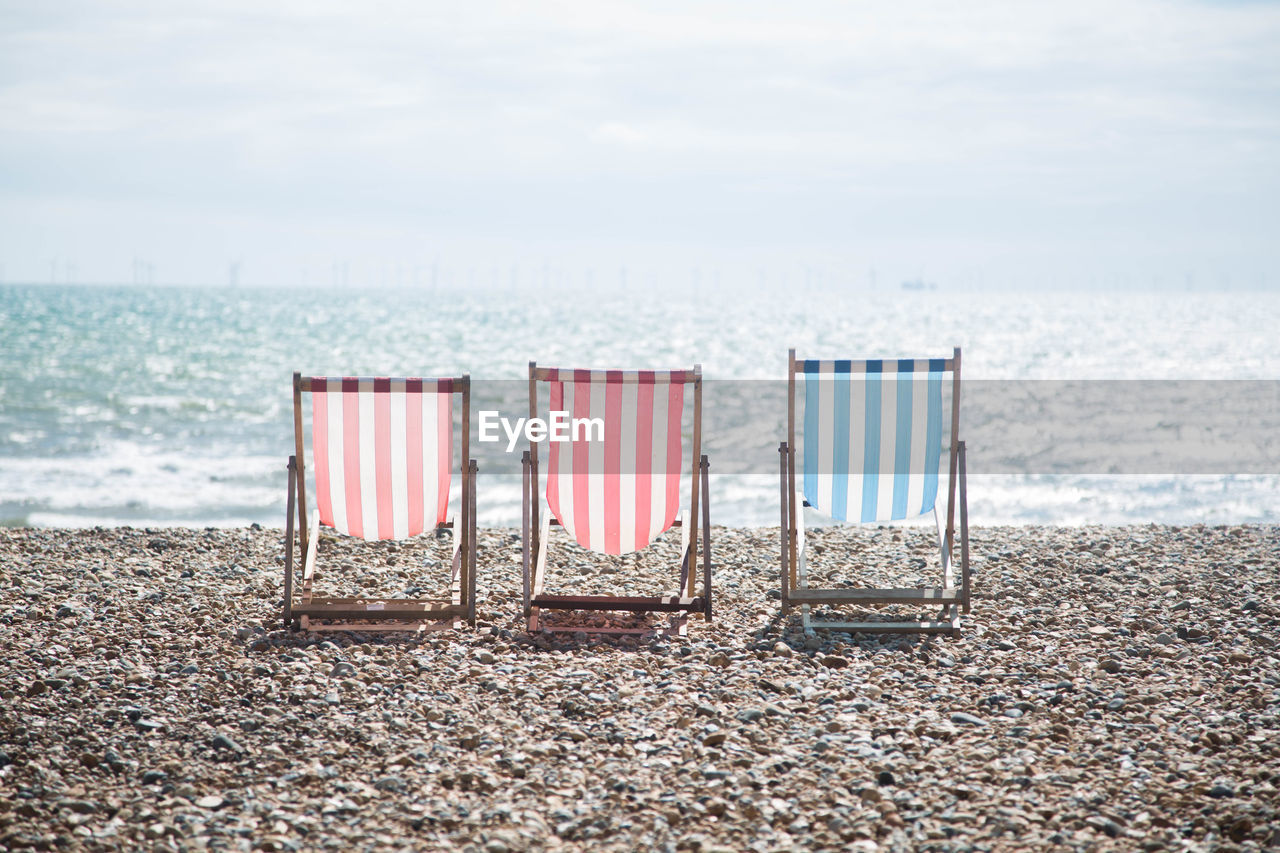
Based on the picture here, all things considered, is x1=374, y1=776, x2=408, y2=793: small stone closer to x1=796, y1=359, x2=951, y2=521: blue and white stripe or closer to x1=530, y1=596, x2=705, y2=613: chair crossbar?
x1=530, y1=596, x2=705, y2=613: chair crossbar

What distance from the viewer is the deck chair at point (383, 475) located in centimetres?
397

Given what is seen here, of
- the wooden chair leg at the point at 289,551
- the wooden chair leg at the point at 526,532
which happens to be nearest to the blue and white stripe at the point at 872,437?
the wooden chair leg at the point at 526,532

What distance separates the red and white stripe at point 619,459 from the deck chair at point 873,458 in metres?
0.48

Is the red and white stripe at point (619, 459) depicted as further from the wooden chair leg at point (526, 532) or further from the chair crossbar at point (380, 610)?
the chair crossbar at point (380, 610)

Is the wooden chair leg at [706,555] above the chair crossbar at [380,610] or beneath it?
above

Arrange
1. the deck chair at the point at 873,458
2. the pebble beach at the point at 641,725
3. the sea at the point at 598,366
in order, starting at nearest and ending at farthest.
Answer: the pebble beach at the point at 641,725
the deck chair at the point at 873,458
the sea at the point at 598,366

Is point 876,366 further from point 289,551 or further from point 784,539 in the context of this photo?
point 289,551

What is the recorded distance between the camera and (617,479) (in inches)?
164

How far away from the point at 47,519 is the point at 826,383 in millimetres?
6811

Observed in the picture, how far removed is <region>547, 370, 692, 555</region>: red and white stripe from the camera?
4.02 m

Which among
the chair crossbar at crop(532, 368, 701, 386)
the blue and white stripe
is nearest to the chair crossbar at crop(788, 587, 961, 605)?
the blue and white stripe

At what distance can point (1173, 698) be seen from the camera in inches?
127

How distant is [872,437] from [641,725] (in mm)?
1708

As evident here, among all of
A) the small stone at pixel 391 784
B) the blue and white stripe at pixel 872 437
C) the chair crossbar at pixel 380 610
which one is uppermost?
the blue and white stripe at pixel 872 437
